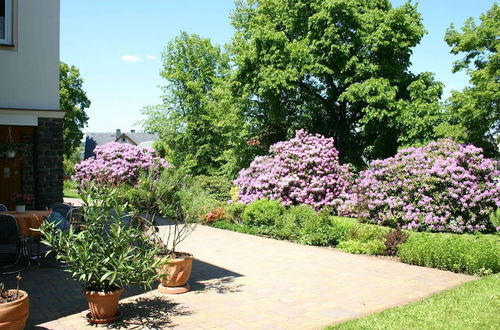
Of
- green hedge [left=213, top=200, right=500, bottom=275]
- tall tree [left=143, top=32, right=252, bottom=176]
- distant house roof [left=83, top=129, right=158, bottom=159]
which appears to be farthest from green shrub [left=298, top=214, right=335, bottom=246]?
distant house roof [left=83, top=129, right=158, bottom=159]

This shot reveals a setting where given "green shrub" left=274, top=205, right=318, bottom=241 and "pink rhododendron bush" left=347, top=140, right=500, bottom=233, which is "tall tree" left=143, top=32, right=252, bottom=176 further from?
"pink rhododendron bush" left=347, top=140, right=500, bottom=233

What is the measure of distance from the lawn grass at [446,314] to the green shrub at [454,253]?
1406 mm

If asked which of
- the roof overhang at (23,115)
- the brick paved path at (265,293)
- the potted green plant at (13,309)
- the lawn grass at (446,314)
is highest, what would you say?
the roof overhang at (23,115)

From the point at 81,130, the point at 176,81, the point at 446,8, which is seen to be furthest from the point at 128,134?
the point at 446,8

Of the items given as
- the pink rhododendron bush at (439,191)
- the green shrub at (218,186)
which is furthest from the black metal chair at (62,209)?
the green shrub at (218,186)

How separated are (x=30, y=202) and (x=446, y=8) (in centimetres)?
1162

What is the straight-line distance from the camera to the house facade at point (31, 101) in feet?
36.3

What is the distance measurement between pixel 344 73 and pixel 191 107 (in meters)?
13.9

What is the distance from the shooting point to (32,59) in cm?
1131

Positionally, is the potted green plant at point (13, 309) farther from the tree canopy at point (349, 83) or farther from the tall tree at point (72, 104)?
the tall tree at point (72, 104)

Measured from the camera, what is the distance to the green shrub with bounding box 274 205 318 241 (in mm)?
12695

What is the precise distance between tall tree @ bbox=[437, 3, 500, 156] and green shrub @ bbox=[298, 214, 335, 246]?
5.08m

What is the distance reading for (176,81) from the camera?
→ 101ft

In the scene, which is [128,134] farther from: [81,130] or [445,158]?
[445,158]
